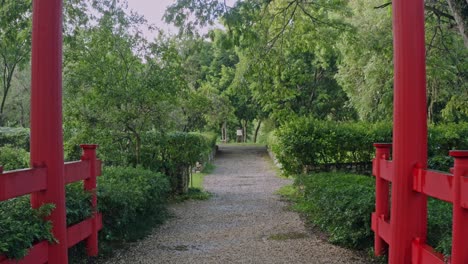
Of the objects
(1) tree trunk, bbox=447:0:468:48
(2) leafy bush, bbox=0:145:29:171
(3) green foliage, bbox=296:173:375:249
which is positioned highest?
(1) tree trunk, bbox=447:0:468:48

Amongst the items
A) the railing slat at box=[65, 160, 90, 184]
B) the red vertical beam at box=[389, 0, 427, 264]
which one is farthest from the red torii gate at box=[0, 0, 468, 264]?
the railing slat at box=[65, 160, 90, 184]

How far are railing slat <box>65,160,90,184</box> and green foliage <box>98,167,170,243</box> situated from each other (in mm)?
703

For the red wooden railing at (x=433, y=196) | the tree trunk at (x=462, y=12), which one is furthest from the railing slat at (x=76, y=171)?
the tree trunk at (x=462, y=12)

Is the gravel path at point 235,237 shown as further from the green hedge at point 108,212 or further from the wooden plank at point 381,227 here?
the wooden plank at point 381,227

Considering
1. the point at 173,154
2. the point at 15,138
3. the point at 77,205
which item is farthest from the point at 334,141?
the point at 15,138

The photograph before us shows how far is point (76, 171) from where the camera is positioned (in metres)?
4.90

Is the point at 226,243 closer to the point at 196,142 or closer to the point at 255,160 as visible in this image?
the point at 196,142

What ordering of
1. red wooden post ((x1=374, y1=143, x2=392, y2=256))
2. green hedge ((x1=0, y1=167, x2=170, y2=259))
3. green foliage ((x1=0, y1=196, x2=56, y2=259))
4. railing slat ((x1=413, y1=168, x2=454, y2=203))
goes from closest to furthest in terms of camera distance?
railing slat ((x1=413, y1=168, x2=454, y2=203))
green foliage ((x1=0, y1=196, x2=56, y2=259))
green hedge ((x1=0, y1=167, x2=170, y2=259))
red wooden post ((x1=374, y1=143, x2=392, y2=256))

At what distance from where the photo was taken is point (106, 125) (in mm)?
9367

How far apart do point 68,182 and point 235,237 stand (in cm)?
304

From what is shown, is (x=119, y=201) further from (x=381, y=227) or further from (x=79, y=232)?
(x=381, y=227)

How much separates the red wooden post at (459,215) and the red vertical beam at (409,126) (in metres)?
0.84

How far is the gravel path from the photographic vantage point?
18.8 feet

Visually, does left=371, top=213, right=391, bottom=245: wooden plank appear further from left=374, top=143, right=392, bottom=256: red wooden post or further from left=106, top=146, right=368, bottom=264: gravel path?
left=106, top=146, right=368, bottom=264: gravel path
